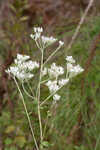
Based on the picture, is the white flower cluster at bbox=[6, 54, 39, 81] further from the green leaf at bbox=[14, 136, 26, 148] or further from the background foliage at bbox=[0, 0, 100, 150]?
the green leaf at bbox=[14, 136, 26, 148]

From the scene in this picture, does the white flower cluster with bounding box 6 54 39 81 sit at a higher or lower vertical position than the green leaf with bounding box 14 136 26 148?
higher

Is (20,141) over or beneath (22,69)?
beneath

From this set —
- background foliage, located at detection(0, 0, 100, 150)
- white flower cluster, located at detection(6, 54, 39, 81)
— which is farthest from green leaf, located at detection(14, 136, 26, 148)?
white flower cluster, located at detection(6, 54, 39, 81)

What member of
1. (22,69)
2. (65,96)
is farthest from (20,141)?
(22,69)

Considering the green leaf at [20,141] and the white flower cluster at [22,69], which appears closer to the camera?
the white flower cluster at [22,69]

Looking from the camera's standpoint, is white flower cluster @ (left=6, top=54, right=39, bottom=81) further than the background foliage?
No

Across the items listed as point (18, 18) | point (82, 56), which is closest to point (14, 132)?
point (82, 56)

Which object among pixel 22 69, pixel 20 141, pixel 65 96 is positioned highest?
pixel 22 69

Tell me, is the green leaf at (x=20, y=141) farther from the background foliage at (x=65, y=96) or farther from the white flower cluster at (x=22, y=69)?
the white flower cluster at (x=22, y=69)

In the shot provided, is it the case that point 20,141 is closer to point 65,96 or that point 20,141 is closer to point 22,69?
point 65,96

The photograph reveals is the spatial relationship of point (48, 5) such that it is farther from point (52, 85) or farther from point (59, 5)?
point (52, 85)

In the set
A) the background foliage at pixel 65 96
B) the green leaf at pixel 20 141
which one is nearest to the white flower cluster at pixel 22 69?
the background foliage at pixel 65 96
